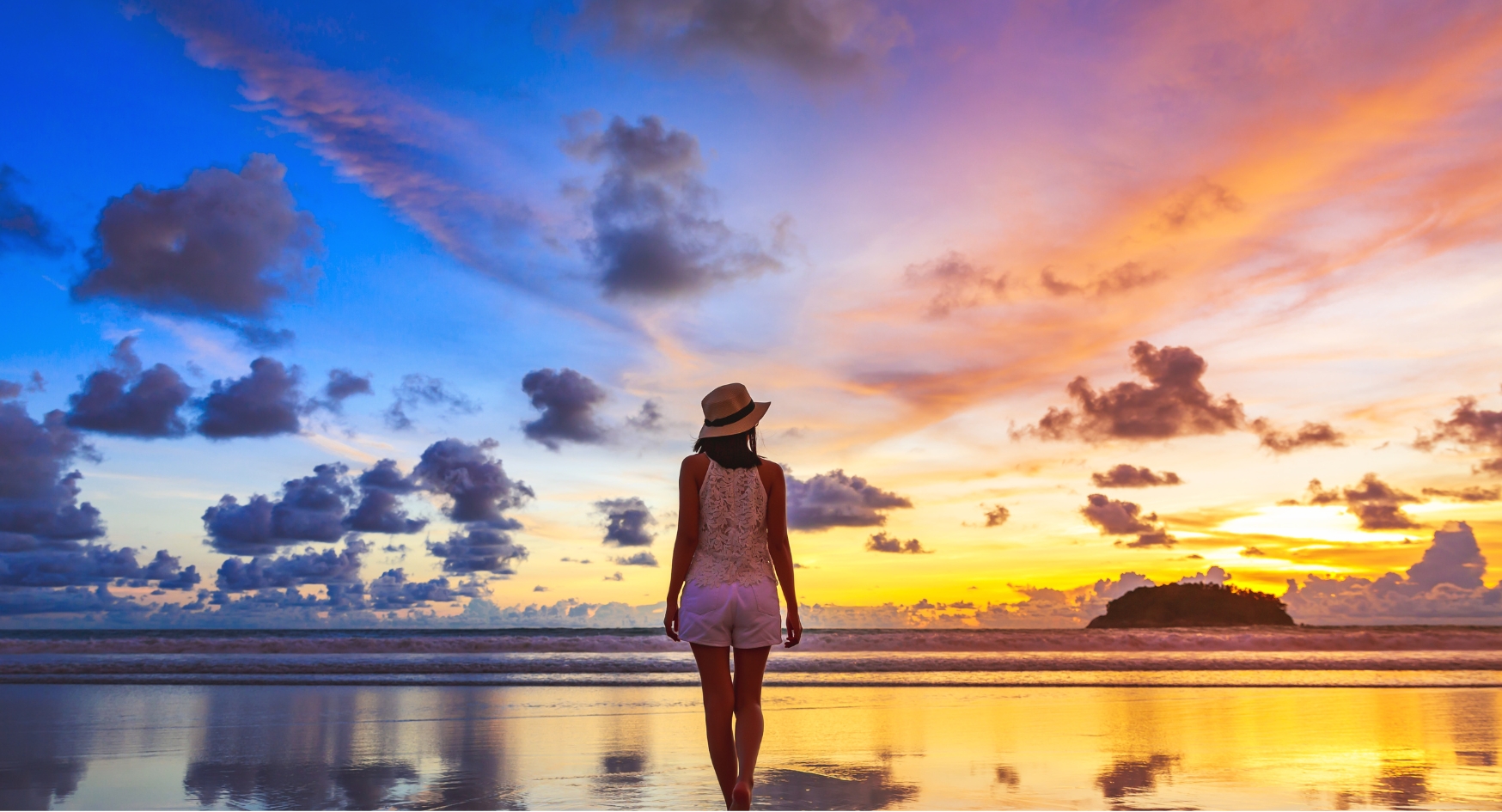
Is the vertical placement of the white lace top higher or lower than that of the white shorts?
higher

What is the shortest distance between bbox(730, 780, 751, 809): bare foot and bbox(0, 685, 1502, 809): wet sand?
4.69 feet

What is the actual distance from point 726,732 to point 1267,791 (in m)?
3.90

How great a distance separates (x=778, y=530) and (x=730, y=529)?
0.23 metres

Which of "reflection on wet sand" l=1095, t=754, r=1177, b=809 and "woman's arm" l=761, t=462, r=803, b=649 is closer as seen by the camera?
"woman's arm" l=761, t=462, r=803, b=649

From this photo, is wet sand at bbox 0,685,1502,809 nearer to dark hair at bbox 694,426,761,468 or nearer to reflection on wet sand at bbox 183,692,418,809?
reflection on wet sand at bbox 183,692,418,809

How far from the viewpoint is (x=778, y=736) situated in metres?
8.01

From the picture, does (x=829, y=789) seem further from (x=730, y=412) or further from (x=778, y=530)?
(x=730, y=412)

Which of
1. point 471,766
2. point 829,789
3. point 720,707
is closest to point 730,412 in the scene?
point 720,707

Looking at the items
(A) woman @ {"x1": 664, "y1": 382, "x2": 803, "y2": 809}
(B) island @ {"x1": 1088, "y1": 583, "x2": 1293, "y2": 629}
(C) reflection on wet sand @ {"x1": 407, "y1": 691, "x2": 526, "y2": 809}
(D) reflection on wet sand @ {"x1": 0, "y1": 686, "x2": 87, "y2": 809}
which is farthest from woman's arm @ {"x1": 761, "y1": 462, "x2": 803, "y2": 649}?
(B) island @ {"x1": 1088, "y1": 583, "x2": 1293, "y2": 629}

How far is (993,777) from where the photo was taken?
6117 mm

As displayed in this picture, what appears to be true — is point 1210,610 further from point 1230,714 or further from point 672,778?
point 672,778

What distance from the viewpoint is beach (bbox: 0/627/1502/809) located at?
223 inches

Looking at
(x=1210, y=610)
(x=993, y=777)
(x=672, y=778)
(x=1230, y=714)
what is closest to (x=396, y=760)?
(x=672, y=778)

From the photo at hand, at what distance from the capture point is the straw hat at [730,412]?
13.5 ft
